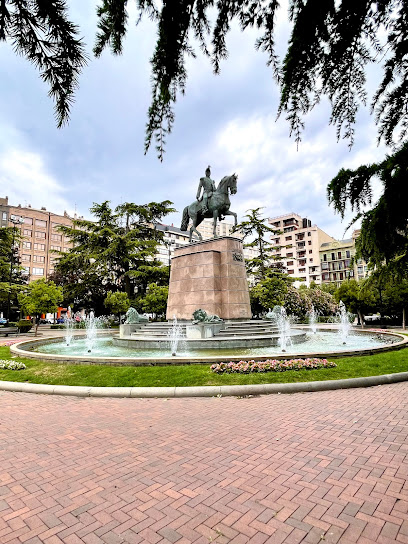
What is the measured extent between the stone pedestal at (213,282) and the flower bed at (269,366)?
8.05 metres

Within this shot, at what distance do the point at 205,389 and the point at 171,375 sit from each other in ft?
4.68

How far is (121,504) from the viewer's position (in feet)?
10.4

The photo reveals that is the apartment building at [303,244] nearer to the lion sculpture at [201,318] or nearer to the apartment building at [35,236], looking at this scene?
the apartment building at [35,236]

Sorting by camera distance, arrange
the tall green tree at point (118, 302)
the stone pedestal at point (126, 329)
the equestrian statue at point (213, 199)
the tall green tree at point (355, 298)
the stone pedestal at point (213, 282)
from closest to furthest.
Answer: the stone pedestal at point (126, 329), the stone pedestal at point (213, 282), the equestrian statue at point (213, 199), the tall green tree at point (118, 302), the tall green tree at point (355, 298)

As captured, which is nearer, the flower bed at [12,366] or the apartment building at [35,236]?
the flower bed at [12,366]

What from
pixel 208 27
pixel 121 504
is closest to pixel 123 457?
pixel 121 504

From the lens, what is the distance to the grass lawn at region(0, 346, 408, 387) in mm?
8234

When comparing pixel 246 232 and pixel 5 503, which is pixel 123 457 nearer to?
pixel 5 503

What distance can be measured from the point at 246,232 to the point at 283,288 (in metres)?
9.11

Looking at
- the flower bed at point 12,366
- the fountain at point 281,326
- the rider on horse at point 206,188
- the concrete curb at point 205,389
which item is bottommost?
the concrete curb at point 205,389

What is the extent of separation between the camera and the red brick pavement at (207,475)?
276 centimetres

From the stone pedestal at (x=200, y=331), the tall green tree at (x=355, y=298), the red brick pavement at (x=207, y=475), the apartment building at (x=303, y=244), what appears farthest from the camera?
the apartment building at (x=303, y=244)

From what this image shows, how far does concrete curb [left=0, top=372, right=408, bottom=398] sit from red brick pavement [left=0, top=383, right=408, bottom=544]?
0.98m

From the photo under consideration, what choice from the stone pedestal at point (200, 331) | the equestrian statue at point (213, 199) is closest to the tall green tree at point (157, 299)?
the equestrian statue at point (213, 199)
